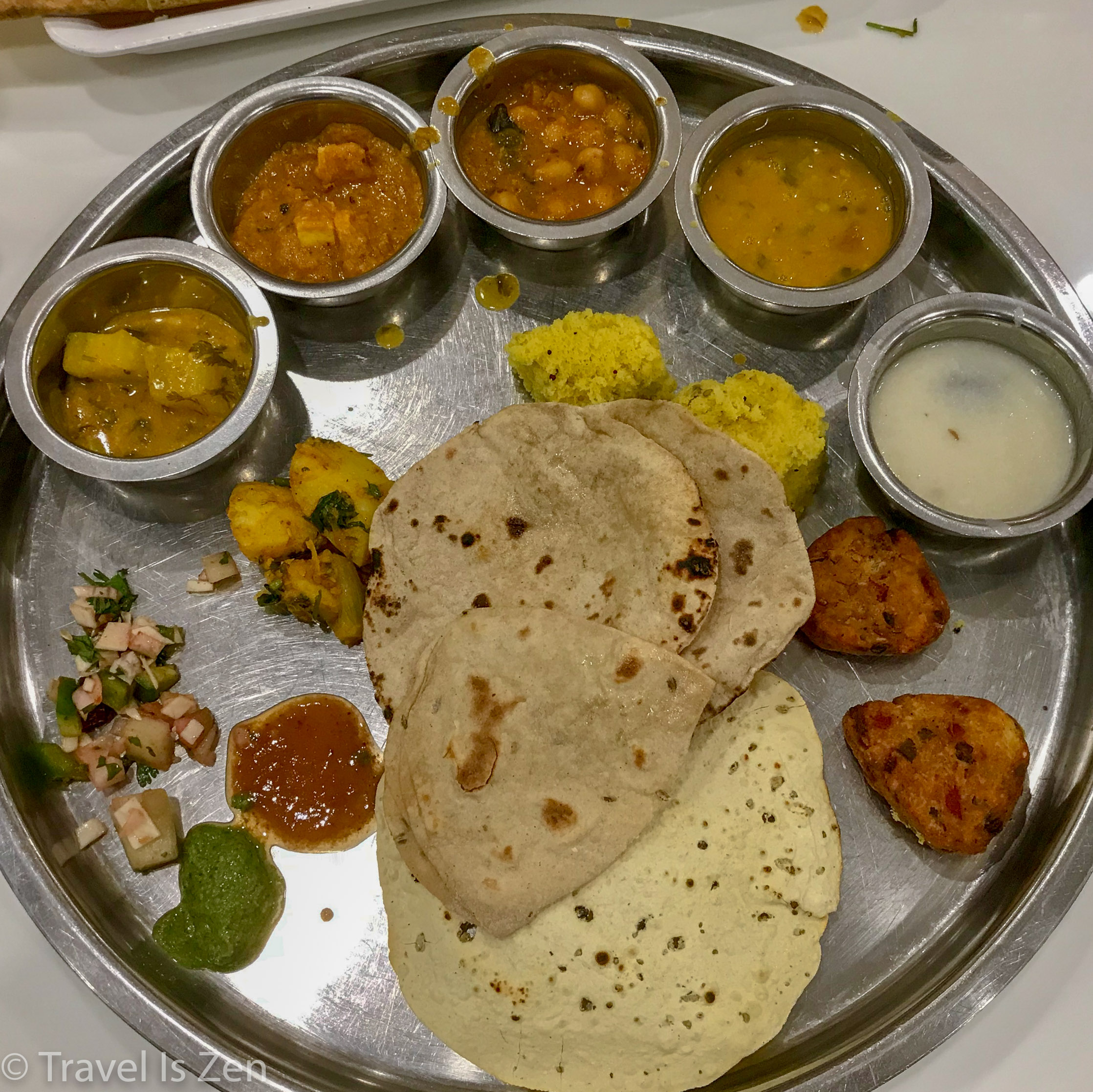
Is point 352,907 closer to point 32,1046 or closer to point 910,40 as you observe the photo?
point 32,1046

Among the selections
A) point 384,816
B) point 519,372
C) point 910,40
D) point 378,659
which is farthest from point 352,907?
point 910,40

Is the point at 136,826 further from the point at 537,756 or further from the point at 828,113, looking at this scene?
the point at 828,113

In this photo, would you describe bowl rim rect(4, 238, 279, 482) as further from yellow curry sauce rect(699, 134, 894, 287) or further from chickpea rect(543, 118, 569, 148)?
yellow curry sauce rect(699, 134, 894, 287)

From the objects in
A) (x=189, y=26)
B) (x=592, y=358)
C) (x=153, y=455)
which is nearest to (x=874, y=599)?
(x=592, y=358)

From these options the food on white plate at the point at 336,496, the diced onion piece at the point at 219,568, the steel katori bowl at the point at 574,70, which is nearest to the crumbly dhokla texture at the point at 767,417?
the steel katori bowl at the point at 574,70

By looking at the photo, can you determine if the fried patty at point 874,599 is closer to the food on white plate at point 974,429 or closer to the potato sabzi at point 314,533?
the food on white plate at point 974,429
